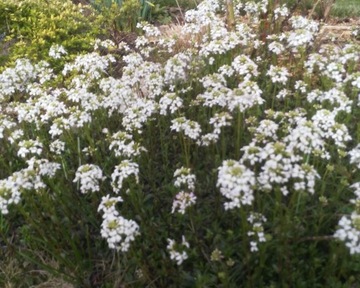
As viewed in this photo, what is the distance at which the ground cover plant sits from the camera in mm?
3117

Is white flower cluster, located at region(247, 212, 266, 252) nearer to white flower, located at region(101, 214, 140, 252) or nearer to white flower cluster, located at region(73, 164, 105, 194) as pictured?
white flower, located at region(101, 214, 140, 252)

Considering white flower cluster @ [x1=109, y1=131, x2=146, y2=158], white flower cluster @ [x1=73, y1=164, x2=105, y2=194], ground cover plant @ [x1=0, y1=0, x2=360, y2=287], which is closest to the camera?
ground cover plant @ [x1=0, y1=0, x2=360, y2=287]

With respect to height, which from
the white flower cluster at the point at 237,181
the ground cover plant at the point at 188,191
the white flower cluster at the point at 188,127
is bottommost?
the ground cover plant at the point at 188,191

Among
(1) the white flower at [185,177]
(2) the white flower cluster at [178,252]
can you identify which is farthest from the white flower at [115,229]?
(1) the white flower at [185,177]

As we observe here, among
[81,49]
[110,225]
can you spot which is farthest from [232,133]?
[81,49]

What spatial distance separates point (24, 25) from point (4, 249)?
398 centimetres

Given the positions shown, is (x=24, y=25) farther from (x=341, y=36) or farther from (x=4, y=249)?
(x=341, y=36)

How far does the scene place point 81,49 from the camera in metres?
6.75

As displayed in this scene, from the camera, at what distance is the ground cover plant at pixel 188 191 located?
3.12m

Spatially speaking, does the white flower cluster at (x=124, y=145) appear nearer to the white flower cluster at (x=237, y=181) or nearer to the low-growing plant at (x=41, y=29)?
the white flower cluster at (x=237, y=181)

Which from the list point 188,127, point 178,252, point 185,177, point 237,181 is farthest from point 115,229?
point 188,127

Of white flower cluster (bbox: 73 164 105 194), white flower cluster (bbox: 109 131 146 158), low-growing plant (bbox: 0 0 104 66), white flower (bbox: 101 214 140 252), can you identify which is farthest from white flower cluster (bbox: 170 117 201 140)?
low-growing plant (bbox: 0 0 104 66)

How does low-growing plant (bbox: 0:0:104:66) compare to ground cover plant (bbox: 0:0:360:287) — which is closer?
ground cover plant (bbox: 0:0:360:287)

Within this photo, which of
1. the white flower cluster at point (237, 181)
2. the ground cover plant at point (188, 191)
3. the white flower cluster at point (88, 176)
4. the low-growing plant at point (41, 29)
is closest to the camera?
the white flower cluster at point (237, 181)
